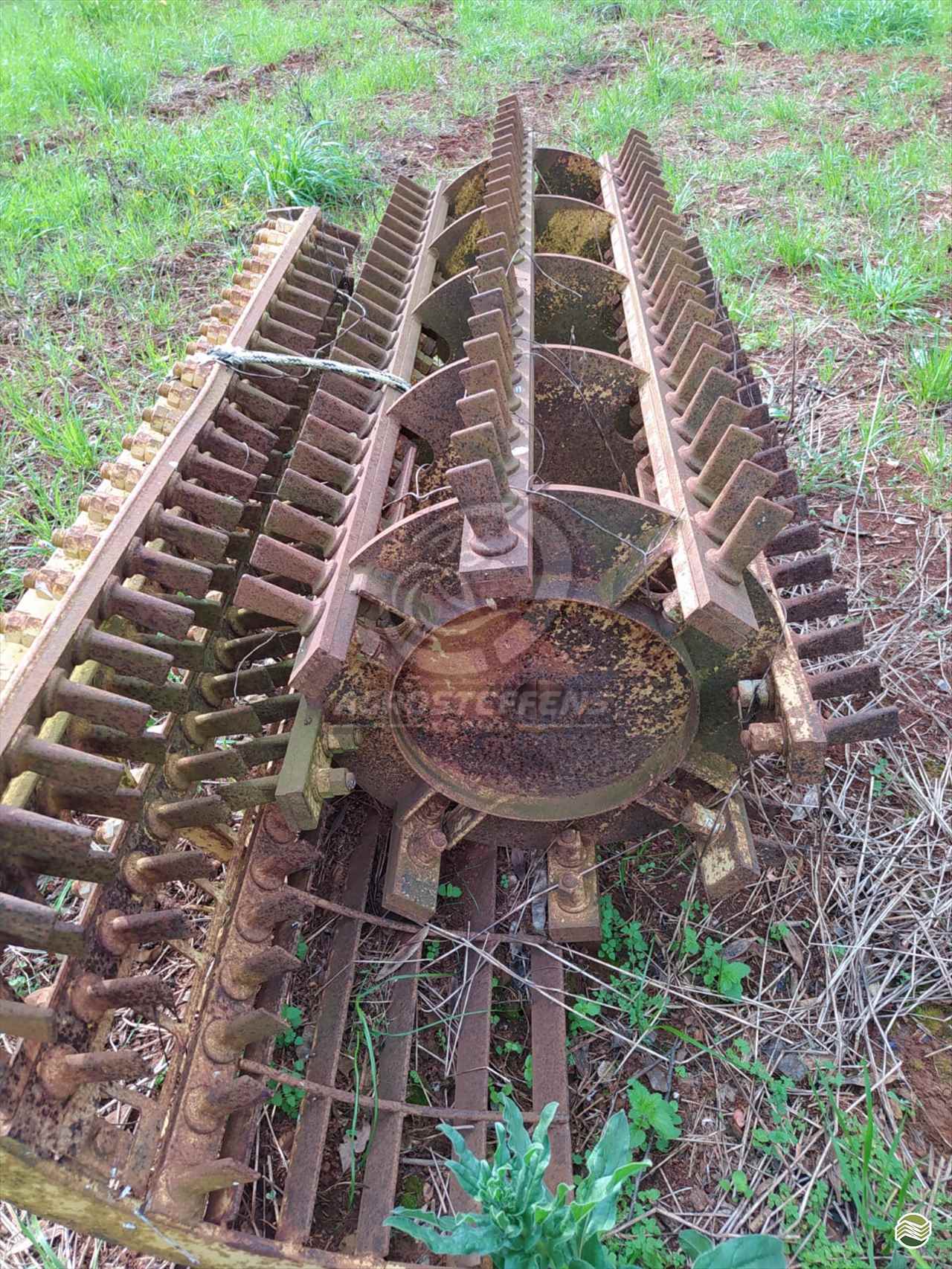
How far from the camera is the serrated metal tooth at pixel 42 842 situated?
1402mm

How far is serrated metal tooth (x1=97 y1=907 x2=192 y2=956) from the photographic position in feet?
5.54

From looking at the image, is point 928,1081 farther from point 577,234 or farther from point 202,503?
point 577,234

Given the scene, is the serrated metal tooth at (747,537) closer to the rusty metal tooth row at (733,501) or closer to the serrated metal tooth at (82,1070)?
the rusty metal tooth row at (733,501)

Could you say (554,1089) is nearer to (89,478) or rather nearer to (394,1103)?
(394,1103)

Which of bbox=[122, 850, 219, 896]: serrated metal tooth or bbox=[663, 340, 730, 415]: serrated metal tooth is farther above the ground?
bbox=[663, 340, 730, 415]: serrated metal tooth

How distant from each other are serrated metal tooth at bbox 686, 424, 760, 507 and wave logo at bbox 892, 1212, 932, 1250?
155 centimetres

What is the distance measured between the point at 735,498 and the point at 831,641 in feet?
1.95

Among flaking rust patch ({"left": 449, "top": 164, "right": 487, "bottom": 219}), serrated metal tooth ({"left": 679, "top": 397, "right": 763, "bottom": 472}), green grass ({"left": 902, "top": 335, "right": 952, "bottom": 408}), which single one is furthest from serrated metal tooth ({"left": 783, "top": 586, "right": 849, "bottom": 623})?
flaking rust patch ({"left": 449, "top": 164, "right": 487, "bottom": 219})

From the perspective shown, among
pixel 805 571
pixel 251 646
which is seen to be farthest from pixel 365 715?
pixel 805 571

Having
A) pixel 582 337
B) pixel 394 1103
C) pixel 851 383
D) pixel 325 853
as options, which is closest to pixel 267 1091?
pixel 394 1103

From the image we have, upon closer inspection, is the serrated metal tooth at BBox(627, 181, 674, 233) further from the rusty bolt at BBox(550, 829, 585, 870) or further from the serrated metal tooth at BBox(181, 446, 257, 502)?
the rusty bolt at BBox(550, 829, 585, 870)

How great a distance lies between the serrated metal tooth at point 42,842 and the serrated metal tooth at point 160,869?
1.23ft

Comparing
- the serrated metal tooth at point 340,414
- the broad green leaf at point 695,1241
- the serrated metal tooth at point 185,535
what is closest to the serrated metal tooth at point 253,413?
the serrated metal tooth at point 340,414

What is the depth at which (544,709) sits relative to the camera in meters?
2.03
